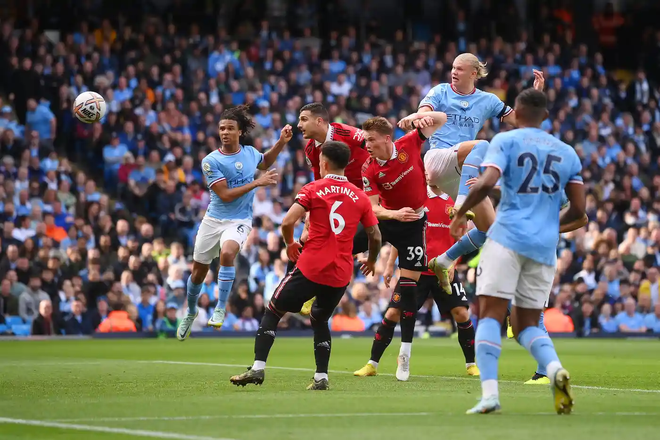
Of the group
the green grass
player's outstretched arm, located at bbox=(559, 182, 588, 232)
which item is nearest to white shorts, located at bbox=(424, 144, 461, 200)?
the green grass

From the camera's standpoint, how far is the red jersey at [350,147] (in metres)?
14.0

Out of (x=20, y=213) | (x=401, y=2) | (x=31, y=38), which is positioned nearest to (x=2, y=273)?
(x=20, y=213)

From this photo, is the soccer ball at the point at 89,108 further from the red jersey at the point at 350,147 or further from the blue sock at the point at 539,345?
the blue sock at the point at 539,345

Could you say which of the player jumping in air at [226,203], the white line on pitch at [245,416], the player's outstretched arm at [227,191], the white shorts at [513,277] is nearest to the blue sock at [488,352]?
the white shorts at [513,277]

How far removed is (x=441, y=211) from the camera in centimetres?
1474

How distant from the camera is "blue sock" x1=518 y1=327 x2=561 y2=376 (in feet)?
29.5

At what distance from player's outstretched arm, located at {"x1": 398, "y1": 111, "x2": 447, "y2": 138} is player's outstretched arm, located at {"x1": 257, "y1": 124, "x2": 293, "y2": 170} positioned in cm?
216

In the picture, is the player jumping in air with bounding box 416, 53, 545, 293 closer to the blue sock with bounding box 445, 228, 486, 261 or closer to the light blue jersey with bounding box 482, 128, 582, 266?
the blue sock with bounding box 445, 228, 486, 261

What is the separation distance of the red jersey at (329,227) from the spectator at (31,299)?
505 inches

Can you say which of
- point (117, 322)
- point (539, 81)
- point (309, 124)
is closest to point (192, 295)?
point (309, 124)

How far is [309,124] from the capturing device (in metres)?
13.6

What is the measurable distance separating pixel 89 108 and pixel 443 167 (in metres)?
6.47

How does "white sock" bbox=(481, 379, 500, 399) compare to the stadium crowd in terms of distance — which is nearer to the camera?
"white sock" bbox=(481, 379, 500, 399)

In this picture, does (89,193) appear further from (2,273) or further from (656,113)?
(656,113)
